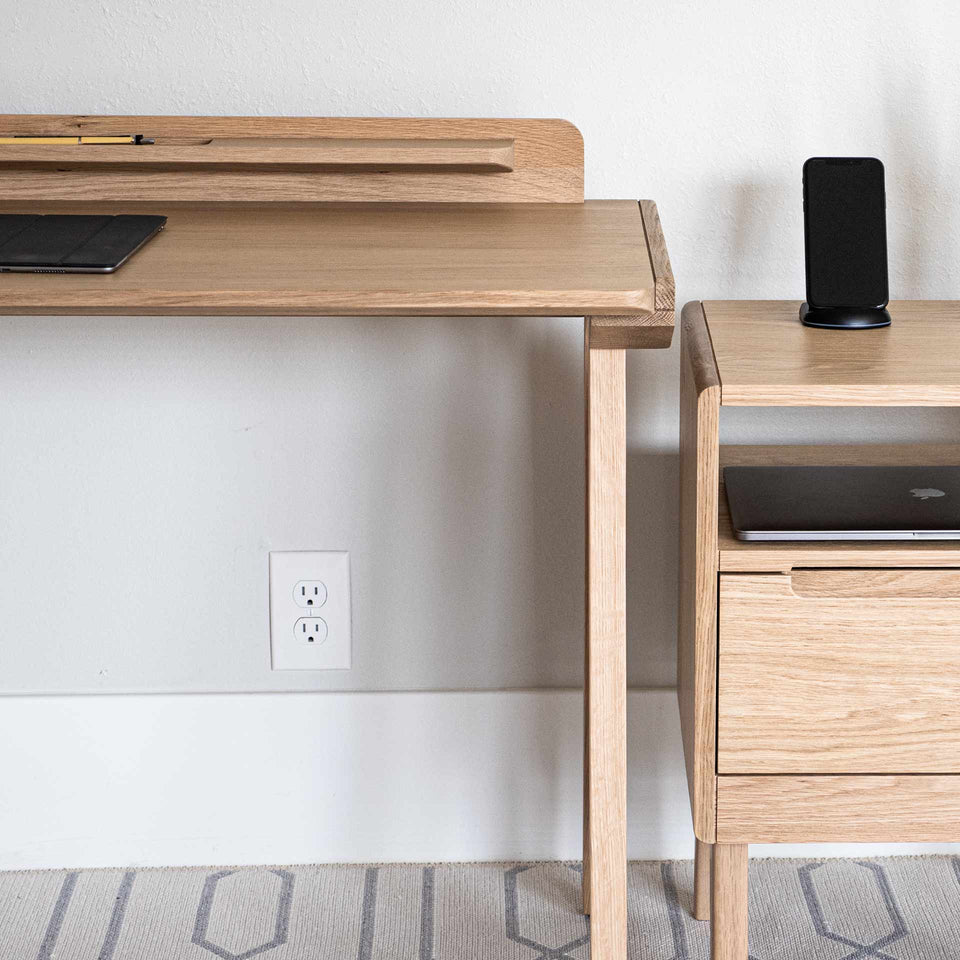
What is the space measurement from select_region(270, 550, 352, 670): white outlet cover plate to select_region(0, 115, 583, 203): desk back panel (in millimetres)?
423

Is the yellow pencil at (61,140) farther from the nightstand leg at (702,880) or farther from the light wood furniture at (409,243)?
the nightstand leg at (702,880)

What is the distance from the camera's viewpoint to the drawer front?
993 millimetres

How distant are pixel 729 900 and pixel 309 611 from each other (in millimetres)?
563

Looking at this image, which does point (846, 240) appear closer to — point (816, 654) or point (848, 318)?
point (848, 318)

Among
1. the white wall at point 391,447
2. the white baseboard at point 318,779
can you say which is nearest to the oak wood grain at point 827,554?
the white wall at point 391,447

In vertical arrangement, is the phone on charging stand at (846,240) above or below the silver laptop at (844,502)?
above

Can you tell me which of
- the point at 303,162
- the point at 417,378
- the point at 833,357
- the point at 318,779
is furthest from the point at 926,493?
the point at 318,779

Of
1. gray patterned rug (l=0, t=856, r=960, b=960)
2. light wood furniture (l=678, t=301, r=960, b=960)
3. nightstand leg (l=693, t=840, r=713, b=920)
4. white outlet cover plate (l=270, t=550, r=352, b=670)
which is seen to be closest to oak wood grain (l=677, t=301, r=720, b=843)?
light wood furniture (l=678, t=301, r=960, b=960)

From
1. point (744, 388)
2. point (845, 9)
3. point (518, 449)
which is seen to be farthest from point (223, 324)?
point (845, 9)

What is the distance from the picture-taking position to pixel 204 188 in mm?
1157

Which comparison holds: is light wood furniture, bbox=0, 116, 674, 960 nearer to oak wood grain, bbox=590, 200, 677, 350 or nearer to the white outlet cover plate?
oak wood grain, bbox=590, 200, 677, 350

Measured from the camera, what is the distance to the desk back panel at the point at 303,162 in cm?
113

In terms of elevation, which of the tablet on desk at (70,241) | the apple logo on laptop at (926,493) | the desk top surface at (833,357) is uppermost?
the tablet on desk at (70,241)

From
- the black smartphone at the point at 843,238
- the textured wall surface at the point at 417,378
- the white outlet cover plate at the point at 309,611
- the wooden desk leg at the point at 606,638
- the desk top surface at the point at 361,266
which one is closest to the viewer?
the desk top surface at the point at 361,266
